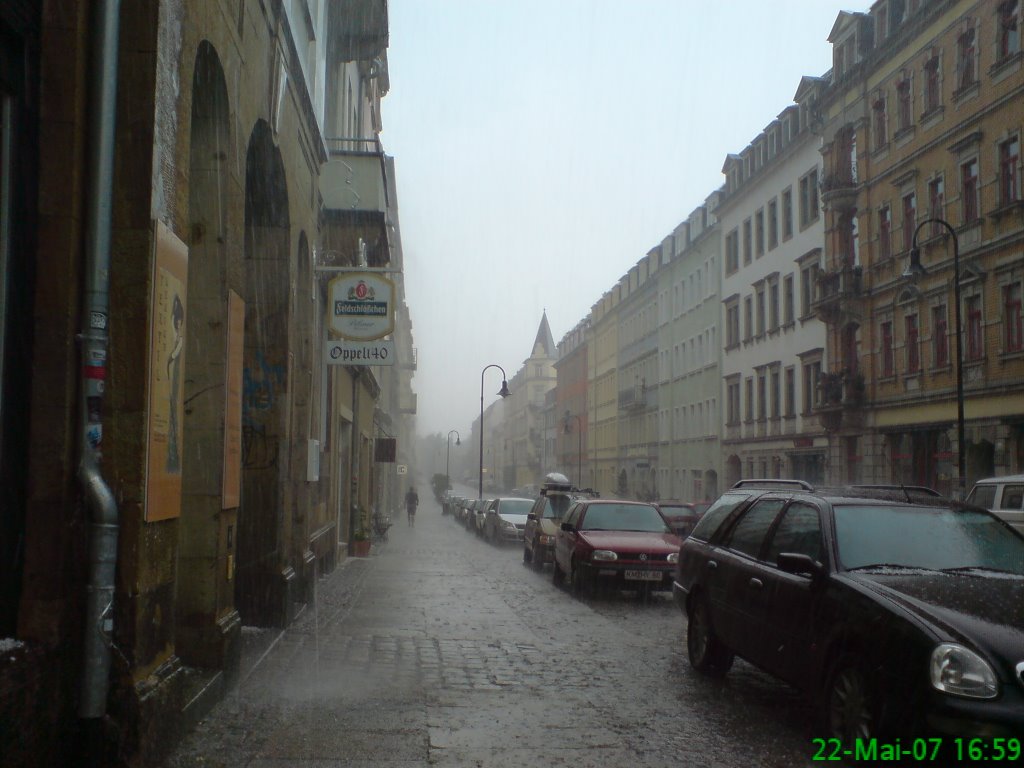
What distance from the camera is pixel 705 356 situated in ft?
190

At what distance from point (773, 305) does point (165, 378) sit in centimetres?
4306

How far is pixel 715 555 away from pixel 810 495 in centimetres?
145

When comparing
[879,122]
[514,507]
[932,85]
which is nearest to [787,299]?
[879,122]

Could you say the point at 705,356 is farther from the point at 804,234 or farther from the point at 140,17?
the point at 140,17

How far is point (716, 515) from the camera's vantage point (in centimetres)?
981

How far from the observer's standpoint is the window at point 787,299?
147 ft

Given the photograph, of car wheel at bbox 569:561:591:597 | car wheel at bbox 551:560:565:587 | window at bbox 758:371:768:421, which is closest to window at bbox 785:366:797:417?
window at bbox 758:371:768:421

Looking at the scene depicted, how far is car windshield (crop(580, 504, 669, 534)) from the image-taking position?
18450mm

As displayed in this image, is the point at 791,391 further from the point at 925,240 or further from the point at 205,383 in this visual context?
the point at 205,383

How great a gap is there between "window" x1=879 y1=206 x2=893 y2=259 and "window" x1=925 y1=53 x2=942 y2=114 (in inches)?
151

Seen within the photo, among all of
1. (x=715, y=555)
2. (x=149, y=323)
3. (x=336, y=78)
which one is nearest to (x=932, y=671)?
(x=715, y=555)

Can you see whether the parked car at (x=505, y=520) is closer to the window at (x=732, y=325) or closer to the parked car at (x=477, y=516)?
the parked car at (x=477, y=516)

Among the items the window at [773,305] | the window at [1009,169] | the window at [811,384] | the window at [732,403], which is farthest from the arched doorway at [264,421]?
the window at [732,403]

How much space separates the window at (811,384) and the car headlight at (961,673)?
36087 millimetres
